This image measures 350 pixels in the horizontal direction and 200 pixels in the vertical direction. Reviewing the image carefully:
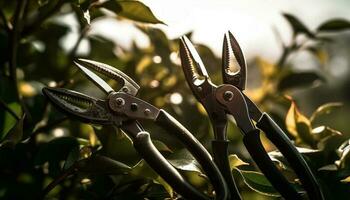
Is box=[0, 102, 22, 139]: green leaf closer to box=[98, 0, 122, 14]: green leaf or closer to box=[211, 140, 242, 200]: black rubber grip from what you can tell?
box=[98, 0, 122, 14]: green leaf

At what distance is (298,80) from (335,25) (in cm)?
15

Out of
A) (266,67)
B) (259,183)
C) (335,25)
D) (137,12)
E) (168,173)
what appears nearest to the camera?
(168,173)

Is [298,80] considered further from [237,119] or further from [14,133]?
[14,133]

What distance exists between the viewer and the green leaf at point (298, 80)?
1215 millimetres

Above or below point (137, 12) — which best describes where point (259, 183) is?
below

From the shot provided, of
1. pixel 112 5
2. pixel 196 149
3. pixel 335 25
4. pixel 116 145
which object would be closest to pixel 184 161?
pixel 196 149

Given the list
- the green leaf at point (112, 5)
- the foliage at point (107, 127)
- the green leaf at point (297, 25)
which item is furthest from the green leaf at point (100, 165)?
the green leaf at point (297, 25)

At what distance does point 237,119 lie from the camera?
62 cm

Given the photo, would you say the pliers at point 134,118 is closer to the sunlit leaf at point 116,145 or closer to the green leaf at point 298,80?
the sunlit leaf at point 116,145

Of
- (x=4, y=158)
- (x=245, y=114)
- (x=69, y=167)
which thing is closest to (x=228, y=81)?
(x=245, y=114)

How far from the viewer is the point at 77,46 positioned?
101cm

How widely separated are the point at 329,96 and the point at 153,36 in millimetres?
7038

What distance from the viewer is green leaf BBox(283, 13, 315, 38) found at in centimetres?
117

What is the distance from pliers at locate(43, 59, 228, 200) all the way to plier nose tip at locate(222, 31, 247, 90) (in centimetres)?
10
